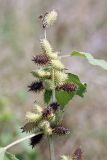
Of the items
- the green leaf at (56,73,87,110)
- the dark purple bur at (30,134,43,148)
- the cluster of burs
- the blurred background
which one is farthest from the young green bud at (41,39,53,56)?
the blurred background

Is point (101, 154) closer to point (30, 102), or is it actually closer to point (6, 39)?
point (30, 102)

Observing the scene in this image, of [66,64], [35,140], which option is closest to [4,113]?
[35,140]

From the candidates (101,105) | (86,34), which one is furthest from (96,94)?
(86,34)

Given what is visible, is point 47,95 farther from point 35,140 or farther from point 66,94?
point 35,140

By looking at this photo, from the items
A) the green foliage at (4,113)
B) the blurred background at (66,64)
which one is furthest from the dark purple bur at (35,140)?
the green foliage at (4,113)

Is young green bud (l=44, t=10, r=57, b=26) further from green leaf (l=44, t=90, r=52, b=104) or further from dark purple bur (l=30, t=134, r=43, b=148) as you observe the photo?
dark purple bur (l=30, t=134, r=43, b=148)

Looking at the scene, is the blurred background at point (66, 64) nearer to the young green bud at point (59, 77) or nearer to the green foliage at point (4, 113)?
the green foliage at point (4, 113)
